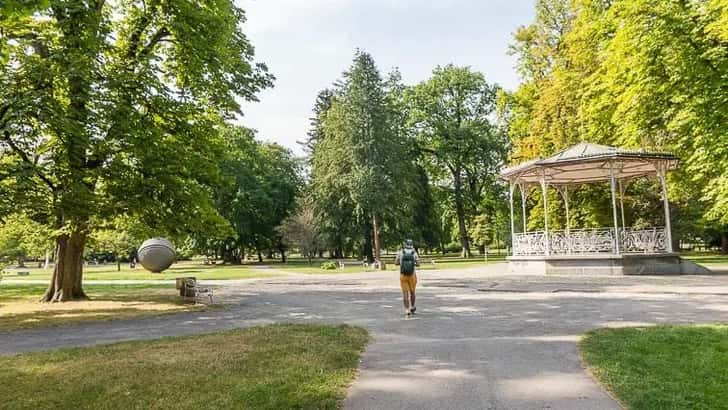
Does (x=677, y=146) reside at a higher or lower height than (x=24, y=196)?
higher

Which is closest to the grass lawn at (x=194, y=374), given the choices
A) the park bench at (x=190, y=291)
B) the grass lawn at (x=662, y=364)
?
the grass lawn at (x=662, y=364)

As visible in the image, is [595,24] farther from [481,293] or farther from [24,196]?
[24,196]

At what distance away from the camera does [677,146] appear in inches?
744

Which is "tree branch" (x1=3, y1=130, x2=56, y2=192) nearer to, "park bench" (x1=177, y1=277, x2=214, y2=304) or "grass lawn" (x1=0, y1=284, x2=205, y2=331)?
"grass lawn" (x1=0, y1=284, x2=205, y2=331)

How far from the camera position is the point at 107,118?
43.8ft

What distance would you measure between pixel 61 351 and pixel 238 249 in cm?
4851

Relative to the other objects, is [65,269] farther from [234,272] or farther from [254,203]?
[254,203]

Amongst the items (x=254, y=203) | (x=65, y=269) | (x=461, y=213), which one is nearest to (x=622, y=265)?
(x=65, y=269)

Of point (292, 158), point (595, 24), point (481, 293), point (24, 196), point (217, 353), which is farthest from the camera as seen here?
point (292, 158)

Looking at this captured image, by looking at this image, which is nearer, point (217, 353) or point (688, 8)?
point (217, 353)

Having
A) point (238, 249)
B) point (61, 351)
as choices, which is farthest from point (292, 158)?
point (61, 351)

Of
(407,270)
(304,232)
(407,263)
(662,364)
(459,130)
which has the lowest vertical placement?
(662,364)

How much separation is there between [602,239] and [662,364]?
17.5 m

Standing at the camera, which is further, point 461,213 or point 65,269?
point 461,213
